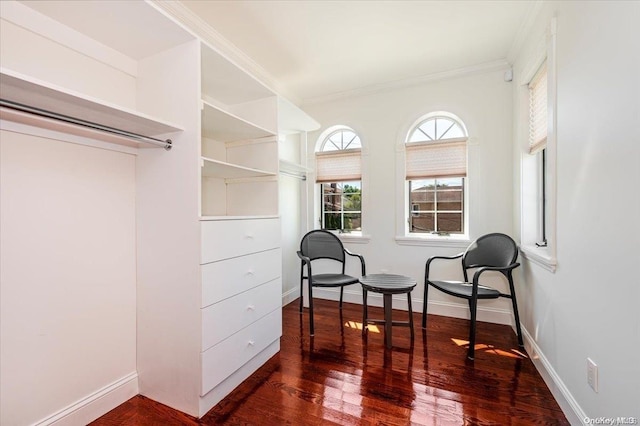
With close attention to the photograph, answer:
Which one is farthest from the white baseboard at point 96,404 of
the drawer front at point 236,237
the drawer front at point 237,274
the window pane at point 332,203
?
the window pane at point 332,203

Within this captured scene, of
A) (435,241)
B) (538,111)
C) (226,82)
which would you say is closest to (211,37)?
(226,82)

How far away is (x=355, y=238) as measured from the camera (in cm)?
342

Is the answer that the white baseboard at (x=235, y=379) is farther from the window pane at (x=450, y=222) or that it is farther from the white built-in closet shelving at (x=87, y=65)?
the window pane at (x=450, y=222)

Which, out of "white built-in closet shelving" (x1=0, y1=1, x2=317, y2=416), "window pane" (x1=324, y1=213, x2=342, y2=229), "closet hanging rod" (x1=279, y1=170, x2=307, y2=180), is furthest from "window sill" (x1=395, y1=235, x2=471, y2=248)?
"white built-in closet shelving" (x1=0, y1=1, x2=317, y2=416)

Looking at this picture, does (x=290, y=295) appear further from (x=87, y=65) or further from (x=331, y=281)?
(x=87, y=65)

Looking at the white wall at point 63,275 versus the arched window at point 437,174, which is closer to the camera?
the white wall at point 63,275

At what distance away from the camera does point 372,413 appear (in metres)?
1.59

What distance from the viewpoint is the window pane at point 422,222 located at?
3.21m

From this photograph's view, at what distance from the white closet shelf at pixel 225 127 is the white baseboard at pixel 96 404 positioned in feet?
5.78

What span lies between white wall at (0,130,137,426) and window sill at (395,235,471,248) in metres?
2.62

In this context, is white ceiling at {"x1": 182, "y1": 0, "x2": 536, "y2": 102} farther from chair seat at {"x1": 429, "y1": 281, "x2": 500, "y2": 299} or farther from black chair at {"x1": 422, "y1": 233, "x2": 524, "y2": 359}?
chair seat at {"x1": 429, "y1": 281, "x2": 500, "y2": 299}

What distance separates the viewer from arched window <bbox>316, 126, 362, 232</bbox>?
353 centimetres

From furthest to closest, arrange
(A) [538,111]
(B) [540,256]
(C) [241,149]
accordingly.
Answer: (C) [241,149]
(A) [538,111]
(B) [540,256]

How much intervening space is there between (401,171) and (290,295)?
208 centimetres
